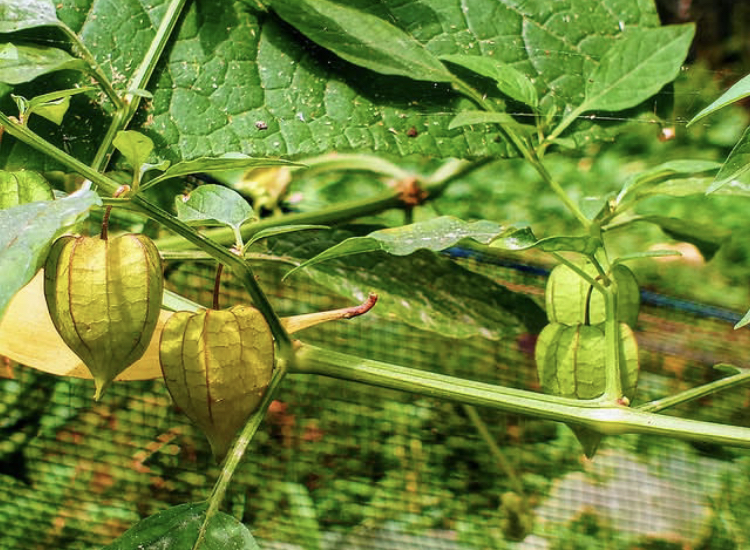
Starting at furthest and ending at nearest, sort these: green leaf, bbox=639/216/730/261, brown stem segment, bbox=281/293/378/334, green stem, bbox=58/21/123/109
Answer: green leaf, bbox=639/216/730/261 < green stem, bbox=58/21/123/109 < brown stem segment, bbox=281/293/378/334

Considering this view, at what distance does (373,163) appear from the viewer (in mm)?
1320

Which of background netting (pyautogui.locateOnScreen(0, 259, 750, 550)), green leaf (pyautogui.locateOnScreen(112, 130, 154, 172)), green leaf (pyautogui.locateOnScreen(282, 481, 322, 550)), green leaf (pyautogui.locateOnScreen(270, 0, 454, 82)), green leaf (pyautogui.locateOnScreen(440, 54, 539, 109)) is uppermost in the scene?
green leaf (pyautogui.locateOnScreen(270, 0, 454, 82))

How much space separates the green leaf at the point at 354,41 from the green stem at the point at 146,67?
0.10 m

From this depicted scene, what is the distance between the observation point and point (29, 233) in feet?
1.18

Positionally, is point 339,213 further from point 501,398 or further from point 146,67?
point 501,398

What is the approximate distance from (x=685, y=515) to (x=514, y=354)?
45 cm

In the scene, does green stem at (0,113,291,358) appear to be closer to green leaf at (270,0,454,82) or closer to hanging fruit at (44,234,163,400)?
hanging fruit at (44,234,163,400)

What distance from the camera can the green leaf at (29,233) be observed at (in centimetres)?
34

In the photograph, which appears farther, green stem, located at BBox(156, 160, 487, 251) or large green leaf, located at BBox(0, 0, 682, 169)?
green stem, located at BBox(156, 160, 487, 251)

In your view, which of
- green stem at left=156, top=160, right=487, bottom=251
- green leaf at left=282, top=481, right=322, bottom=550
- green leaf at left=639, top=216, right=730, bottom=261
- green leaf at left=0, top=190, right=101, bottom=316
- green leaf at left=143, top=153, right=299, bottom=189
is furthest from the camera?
green leaf at left=282, top=481, right=322, bottom=550

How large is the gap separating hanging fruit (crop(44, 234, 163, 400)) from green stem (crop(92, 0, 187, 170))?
11.5 inches

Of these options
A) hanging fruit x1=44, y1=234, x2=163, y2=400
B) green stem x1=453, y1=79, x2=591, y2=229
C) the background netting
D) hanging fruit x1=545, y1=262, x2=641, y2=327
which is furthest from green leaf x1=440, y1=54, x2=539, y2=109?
the background netting

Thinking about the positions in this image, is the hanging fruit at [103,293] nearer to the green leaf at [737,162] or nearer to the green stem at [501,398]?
the green stem at [501,398]

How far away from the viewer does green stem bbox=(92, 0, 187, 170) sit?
2.36 feet
